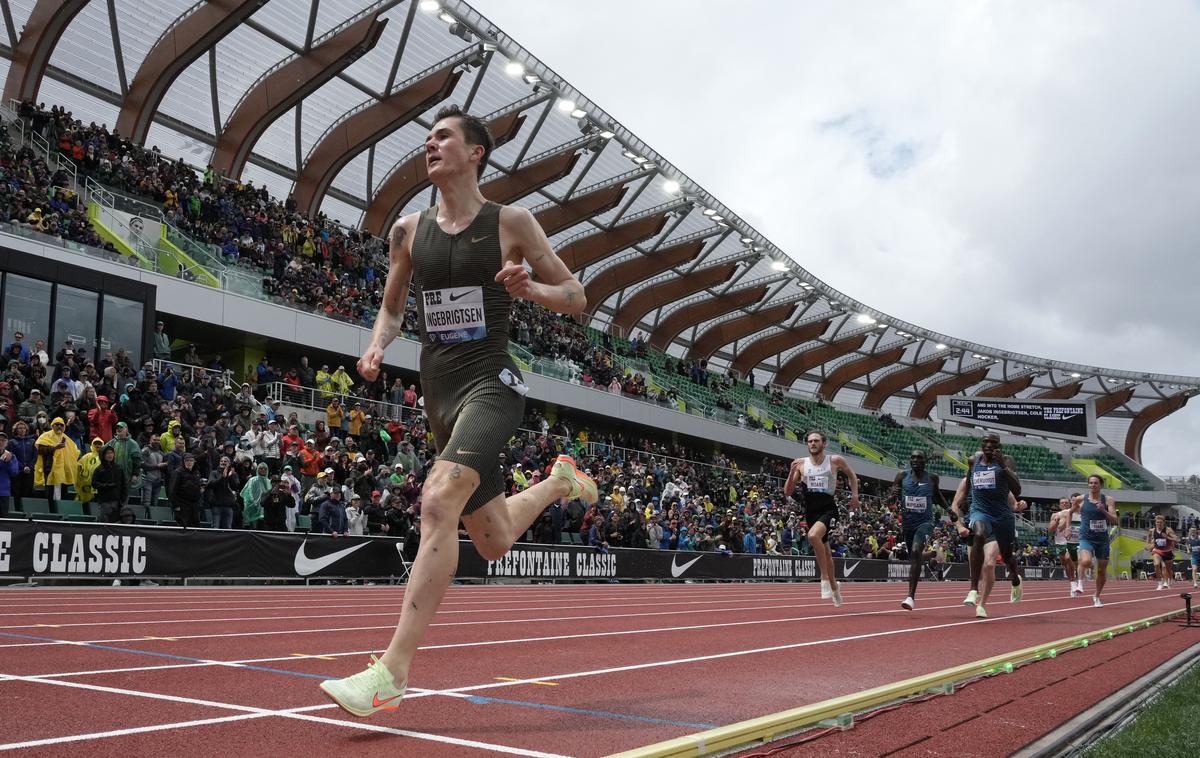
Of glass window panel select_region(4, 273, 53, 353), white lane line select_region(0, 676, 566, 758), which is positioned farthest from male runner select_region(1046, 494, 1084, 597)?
glass window panel select_region(4, 273, 53, 353)

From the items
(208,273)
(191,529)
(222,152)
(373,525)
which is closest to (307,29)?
(222,152)

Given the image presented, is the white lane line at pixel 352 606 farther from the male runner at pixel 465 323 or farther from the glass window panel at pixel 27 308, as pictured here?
the glass window panel at pixel 27 308

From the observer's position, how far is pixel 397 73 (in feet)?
104

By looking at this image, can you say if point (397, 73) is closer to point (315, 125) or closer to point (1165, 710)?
point (315, 125)

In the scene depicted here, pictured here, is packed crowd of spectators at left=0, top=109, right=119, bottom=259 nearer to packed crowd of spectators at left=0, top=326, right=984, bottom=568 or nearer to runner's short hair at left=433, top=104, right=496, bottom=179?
packed crowd of spectators at left=0, top=326, right=984, bottom=568

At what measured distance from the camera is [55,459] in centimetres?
1443

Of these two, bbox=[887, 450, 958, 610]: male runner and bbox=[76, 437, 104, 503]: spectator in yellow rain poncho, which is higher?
bbox=[76, 437, 104, 503]: spectator in yellow rain poncho

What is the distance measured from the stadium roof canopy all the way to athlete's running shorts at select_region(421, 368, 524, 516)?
25.5 m

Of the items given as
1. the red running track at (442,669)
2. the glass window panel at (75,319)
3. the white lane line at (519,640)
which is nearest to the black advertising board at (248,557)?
the red running track at (442,669)

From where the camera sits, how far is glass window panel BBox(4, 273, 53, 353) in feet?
64.5

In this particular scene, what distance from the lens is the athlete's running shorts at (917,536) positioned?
12336 mm

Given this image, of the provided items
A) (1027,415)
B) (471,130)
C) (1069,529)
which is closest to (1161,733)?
(471,130)

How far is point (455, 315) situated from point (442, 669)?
212 cm

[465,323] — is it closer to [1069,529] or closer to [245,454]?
[245,454]
